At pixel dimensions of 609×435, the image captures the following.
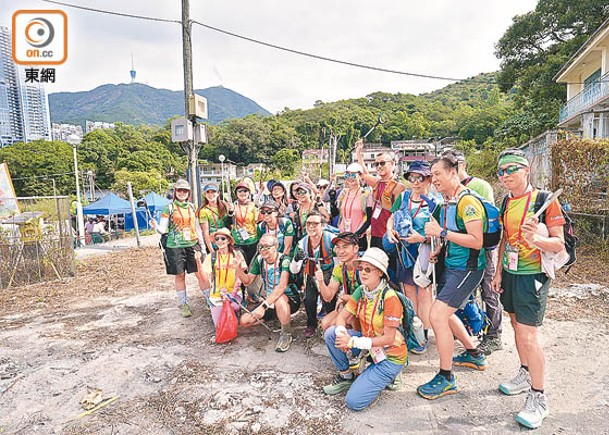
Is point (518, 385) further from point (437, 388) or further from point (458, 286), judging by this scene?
point (458, 286)

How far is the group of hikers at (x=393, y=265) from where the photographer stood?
2.65m

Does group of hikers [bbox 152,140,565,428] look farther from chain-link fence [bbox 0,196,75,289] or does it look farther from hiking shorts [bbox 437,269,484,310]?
chain-link fence [bbox 0,196,75,289]

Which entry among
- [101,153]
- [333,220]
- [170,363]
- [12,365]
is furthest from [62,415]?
[101,153]

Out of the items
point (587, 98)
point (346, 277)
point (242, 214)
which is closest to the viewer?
point (346, 277)

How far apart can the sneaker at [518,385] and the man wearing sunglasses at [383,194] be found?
4.48 feet

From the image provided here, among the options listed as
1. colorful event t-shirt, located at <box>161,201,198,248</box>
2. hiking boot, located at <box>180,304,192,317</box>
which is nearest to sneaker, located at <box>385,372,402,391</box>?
hiking boot, located at <box>180,304,192,317</box>

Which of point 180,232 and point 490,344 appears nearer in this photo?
point 490,344

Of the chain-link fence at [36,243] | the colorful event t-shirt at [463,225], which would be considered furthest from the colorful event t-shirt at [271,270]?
the chain-link fence at [36,243]

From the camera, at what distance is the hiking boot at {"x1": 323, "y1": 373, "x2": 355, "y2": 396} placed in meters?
3.13

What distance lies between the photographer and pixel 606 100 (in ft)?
54.4

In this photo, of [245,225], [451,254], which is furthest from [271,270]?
[451,254]

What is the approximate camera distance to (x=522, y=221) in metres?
2.63

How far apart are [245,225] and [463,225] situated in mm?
2975

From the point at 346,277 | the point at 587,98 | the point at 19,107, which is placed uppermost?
the point at 19,107
